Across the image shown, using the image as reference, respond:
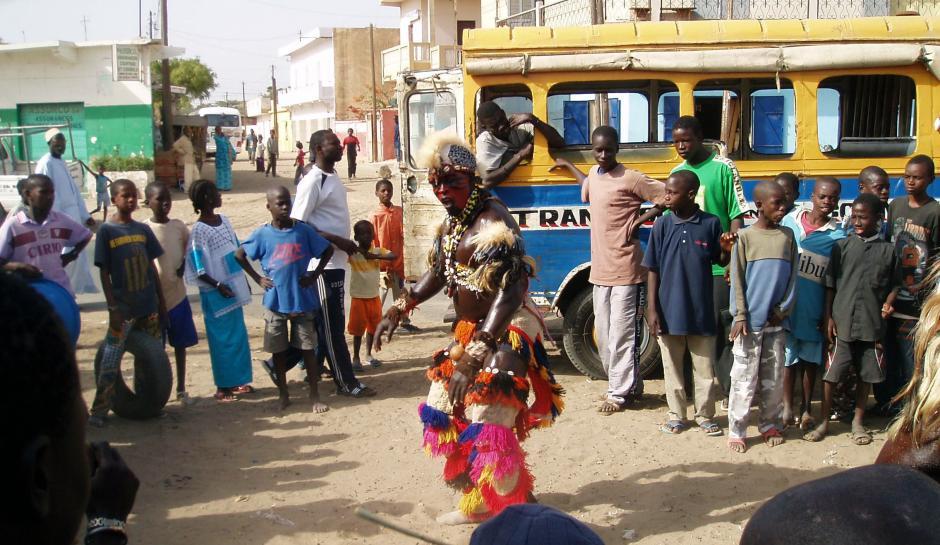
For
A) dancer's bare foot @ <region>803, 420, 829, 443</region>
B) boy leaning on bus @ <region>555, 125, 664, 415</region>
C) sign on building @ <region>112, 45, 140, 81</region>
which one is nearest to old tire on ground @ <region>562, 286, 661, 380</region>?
boy leaning on bus @ <region>555, 125, 664, 415</region>

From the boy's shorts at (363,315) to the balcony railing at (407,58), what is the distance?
2032 cm

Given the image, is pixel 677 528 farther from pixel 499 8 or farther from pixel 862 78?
pixel 499 8

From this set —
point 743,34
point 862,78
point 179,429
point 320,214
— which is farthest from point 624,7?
point 179,429

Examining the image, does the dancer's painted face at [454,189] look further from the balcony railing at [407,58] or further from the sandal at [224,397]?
the balcony railing at [407,58]

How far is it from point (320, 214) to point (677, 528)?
11.5ft

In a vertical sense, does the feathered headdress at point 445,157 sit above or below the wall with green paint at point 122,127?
below

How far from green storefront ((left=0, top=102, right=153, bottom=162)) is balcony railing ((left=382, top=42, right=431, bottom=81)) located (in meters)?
7.79

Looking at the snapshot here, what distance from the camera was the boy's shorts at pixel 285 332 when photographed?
20.4ft

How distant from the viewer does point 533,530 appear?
60.4 inches

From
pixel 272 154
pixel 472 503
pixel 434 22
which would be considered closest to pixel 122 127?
pixel 272 154

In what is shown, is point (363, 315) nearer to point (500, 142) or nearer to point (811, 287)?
point (500, 142)

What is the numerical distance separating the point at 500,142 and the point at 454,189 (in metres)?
2.56

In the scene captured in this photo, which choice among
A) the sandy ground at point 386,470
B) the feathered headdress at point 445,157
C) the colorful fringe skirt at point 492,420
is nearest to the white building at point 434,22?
the sandy ground at point 386,470

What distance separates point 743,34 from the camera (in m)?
6.58
